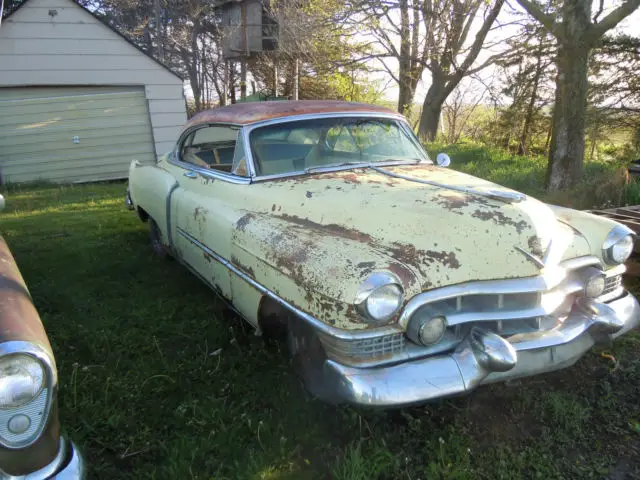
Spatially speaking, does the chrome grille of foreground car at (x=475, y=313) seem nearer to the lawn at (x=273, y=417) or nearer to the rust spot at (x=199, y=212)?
the lawn at (x=273, y=417)

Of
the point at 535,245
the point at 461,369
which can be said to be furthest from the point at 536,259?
the point at 461,369

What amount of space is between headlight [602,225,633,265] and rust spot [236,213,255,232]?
2.03 metres

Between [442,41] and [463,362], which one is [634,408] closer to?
[463,362]

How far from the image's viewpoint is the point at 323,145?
3516mm

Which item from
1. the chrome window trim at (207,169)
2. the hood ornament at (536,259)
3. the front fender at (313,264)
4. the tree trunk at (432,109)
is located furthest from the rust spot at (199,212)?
the tree trunk at (432,109)

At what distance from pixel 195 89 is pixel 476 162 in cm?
1400

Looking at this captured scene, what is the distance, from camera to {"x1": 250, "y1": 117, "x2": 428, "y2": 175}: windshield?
11.1 ft

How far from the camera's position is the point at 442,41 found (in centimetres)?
1222

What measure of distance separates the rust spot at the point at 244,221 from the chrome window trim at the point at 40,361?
4.81ft

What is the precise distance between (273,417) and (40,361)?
53.2 inches

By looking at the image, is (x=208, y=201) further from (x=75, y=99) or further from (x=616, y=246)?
(x=75, y=99)

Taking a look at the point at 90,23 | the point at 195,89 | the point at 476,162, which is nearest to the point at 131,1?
the point at 195,89

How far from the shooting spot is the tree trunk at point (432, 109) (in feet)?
46.7

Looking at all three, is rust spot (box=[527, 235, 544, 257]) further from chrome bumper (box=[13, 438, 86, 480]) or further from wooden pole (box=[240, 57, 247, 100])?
wooden pole (box=[240, 57, 247, 100])
